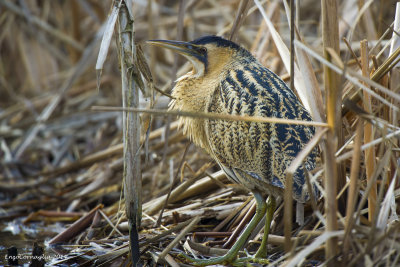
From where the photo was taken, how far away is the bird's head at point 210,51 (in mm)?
2668

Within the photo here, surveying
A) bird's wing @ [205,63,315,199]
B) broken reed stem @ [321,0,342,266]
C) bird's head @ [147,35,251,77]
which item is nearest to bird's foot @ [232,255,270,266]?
bird's wing @ [205,63,315,199]

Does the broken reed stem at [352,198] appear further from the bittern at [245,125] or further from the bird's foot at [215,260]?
the bird's foot at [215,260]

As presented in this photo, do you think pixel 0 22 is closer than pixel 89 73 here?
Yes

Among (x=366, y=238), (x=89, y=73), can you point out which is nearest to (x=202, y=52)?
(x=366, y=238)

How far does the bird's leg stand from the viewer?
92.7 inches

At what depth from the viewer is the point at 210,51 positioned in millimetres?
2691

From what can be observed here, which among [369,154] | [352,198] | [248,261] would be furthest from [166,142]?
[352,198]

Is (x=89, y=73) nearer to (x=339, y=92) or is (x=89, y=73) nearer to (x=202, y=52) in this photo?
(x=202, y=52)

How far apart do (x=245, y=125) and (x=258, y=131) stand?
7 cm

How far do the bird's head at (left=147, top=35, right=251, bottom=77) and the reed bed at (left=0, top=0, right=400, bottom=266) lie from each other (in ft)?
0.39

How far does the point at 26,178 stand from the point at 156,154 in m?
1.01

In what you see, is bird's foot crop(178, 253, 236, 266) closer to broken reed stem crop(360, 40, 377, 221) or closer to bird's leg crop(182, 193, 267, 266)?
bird's leg crop(182, 193, 267, 266)

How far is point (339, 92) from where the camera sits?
1.74 metres

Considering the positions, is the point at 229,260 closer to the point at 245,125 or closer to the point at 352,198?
the point at 245,125
